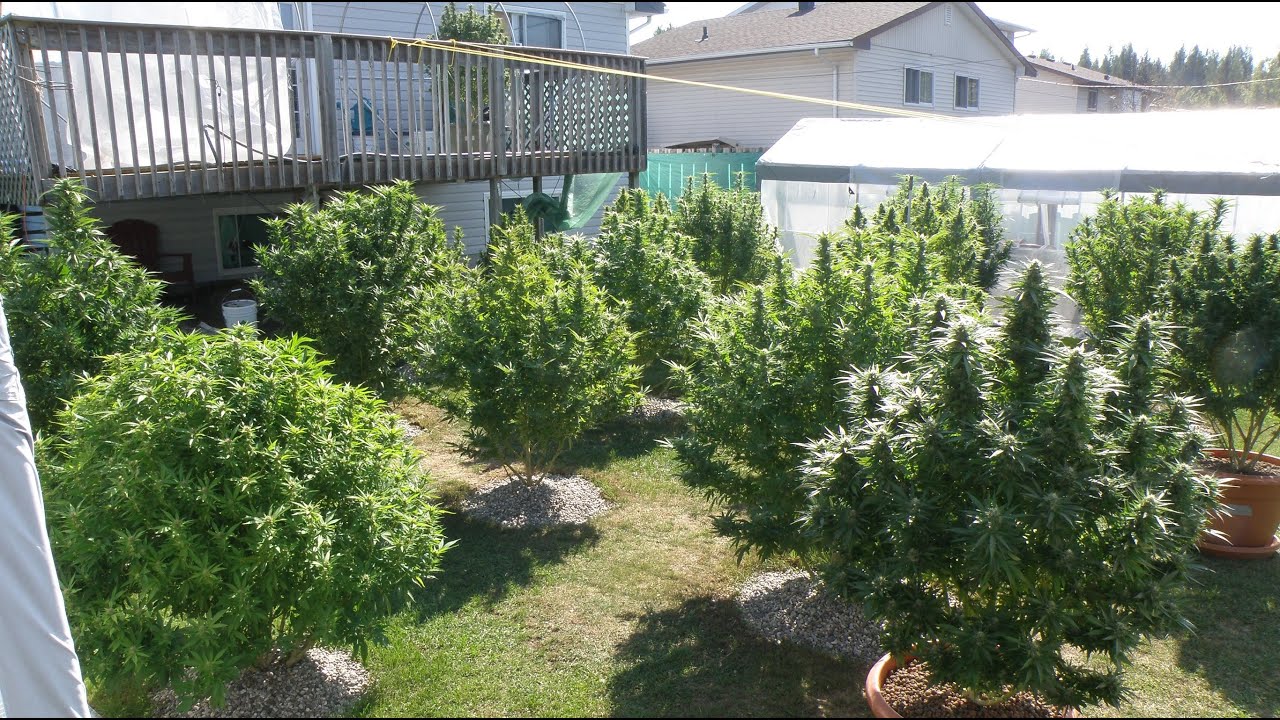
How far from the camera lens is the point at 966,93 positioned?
1024 inches

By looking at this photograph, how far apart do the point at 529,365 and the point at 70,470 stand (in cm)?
296

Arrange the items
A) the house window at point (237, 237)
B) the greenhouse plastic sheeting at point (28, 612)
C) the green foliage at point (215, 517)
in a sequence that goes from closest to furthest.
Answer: the greenhouse plastic sheeting at point (28, 612), the green foliage at point (215, 517), the house window at point (237, 237)

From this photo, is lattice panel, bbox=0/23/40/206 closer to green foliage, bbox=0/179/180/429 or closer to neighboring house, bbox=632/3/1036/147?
green foliage, bbox=0/179/180/429

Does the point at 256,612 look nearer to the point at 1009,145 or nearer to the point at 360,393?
the point at 360,393

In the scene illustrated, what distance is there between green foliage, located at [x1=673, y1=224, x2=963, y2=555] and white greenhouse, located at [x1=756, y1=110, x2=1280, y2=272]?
10.2 feet

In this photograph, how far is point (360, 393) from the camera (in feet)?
14.0

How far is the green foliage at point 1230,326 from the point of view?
19.2ft

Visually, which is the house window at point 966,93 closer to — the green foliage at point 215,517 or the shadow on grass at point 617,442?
the shadow on grass at point 617,442

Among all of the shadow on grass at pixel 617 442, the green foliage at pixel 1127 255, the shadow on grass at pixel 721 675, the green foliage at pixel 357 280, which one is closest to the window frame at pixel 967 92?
the green foliage at pixel 1127 255

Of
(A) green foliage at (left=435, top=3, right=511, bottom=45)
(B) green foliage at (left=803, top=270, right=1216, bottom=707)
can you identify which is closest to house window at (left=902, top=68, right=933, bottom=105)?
(A) green foliage at (left=435, top=3, right=511, bottom=45)

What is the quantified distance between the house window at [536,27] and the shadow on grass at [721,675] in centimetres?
1248

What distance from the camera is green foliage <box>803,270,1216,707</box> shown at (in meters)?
3.38

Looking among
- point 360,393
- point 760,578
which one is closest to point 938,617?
point 760,578

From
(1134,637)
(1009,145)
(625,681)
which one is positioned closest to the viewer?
(1134,637)
